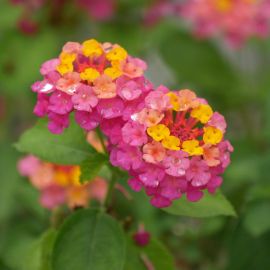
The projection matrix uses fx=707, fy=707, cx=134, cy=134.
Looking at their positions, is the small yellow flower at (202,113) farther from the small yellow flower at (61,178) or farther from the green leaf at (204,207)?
the small yellow flower at (61,178)

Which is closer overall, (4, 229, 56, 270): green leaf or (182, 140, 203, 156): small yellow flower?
(182, 140, 203, 156): small yellow flower

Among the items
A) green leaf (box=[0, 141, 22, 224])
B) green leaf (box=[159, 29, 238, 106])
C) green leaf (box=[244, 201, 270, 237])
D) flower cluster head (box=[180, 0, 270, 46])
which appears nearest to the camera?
green leaf (box=[244, 201, 270, 237])

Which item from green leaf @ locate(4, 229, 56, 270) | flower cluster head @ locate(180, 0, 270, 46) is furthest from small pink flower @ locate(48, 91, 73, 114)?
flower cluster head @ locate(180, 0, 270, 46)

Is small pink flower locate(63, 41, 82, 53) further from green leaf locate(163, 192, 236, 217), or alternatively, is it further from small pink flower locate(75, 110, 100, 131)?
green leaf locate(163, 192, 236, 217)

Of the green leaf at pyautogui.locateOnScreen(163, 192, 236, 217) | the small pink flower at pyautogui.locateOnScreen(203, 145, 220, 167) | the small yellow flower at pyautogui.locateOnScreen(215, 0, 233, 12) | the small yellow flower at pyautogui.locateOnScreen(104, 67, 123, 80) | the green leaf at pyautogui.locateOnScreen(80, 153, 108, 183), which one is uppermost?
the small yellow flower at pyautogui.locateOnScreen(104, 67, 123, 80)

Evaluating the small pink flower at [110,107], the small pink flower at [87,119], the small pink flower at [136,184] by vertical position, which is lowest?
the small pink flower at [136,184]

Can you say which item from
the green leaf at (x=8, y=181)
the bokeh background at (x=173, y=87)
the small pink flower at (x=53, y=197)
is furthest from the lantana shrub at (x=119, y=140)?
the green leaf at (x=8, y=181)
